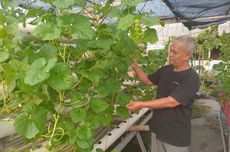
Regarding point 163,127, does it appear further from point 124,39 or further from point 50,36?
point 50,36

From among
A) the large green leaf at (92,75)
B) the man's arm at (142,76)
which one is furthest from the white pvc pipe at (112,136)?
the large green leaf at (92,75)

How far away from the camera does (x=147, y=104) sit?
209 centimetres

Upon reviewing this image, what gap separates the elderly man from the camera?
2.27 meters

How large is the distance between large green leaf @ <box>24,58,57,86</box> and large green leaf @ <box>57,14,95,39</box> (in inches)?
5.3

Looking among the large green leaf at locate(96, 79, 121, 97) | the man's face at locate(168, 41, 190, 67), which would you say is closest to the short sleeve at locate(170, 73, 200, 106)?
the man's face at locate(168, 41, 190, 67)

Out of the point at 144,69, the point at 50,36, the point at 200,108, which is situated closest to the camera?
the point at 50,36

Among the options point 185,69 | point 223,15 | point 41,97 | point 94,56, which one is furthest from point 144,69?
point 223,15

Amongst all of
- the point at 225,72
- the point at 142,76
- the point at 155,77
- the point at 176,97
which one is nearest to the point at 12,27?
the point at 176,97

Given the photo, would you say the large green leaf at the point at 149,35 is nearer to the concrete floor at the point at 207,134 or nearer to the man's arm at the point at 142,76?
the man's arm at the point at 142,76

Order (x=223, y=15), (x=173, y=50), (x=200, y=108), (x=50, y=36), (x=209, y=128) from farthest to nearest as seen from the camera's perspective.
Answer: (x=200, y=108) → (x=209, y=128) → (x=223, y=15) → (x=173, y=50) → (x=50, y=36)

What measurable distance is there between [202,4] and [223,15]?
1.27 meters

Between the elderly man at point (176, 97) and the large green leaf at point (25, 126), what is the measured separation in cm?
134

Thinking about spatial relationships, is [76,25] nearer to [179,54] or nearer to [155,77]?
[179,54]

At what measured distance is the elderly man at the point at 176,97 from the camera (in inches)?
89.5
